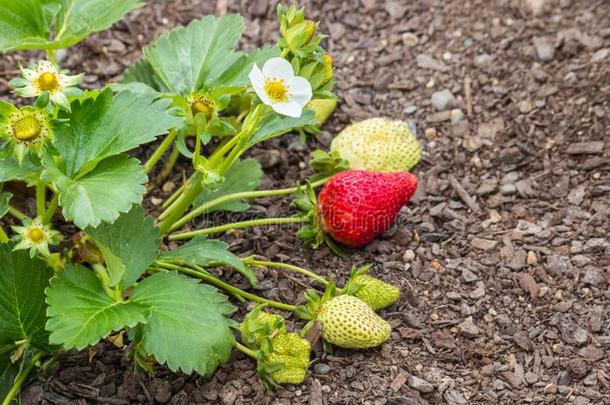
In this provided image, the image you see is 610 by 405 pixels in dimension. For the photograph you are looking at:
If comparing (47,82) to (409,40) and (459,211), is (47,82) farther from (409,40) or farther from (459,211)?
(409,40)

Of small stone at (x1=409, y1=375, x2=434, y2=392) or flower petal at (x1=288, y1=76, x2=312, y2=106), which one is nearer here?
flower petal at (x1=288, y1=76, x2=312, y2=106)

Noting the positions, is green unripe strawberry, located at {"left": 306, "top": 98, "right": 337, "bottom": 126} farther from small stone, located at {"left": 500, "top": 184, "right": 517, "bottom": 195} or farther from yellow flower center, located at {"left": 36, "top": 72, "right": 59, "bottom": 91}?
yellow flower center, located at {"left": 36, "top": 72, "right": 59, "bottom": 91}

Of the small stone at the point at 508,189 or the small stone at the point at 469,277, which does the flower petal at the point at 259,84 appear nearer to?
the small stone at the point at 469,277

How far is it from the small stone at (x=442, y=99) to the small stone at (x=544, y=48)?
12.3 inches

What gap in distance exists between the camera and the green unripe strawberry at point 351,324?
217 centimetres

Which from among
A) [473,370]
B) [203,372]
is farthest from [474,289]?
[203,372]

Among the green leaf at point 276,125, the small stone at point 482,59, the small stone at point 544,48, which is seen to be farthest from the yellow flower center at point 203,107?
the small stone at point 544,48

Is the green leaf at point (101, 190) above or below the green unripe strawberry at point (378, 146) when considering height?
above

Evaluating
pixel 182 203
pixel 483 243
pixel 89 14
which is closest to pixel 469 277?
pixel 483 243

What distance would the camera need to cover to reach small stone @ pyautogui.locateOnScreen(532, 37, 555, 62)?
2918 mm

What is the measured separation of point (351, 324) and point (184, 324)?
1.30 feet

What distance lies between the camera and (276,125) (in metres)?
2.22

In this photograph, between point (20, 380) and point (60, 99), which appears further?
point (20, 380)

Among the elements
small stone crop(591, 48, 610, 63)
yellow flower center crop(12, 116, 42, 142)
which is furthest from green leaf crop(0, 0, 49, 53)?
small stone crop(591, 48, 610, 63)
